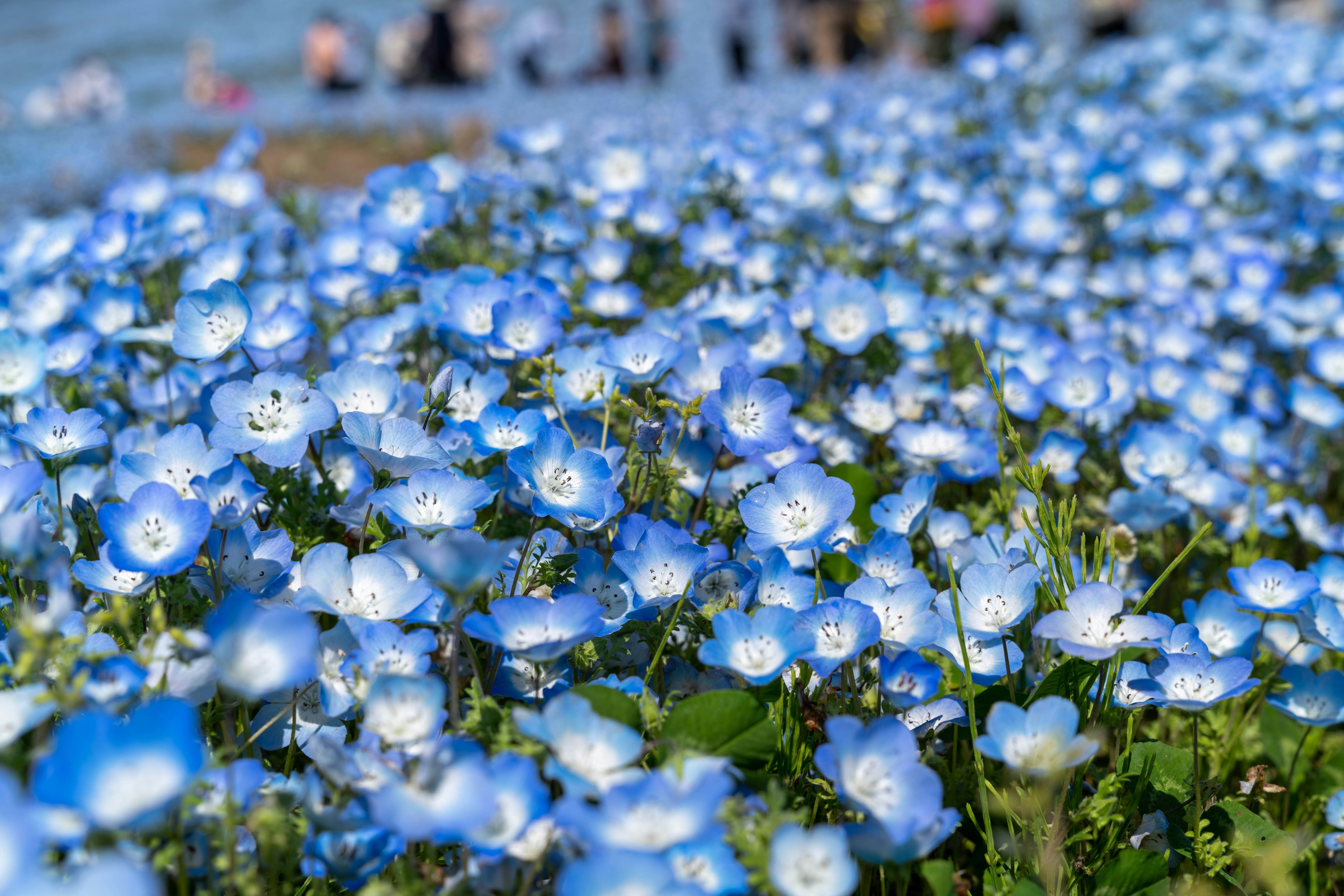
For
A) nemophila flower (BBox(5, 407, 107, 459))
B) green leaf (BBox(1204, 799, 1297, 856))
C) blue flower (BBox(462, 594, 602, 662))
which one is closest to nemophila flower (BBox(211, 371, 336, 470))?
nemophila flower (BBox(5, 407, 107, 459))

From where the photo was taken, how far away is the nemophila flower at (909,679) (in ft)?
4.17

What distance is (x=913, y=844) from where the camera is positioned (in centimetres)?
113

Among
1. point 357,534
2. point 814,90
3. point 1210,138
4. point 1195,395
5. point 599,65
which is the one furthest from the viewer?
point 599,65

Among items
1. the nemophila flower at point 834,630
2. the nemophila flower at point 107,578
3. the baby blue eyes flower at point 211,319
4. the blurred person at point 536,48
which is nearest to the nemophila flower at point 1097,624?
the nemophila flower at point 834,630

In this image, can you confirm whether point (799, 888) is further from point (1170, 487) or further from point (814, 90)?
point (814, 90)

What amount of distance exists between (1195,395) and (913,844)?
1.93 meters

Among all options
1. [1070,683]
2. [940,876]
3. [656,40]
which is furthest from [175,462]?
[656,40]

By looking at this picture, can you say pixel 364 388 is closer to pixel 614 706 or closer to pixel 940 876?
pixel 614 706

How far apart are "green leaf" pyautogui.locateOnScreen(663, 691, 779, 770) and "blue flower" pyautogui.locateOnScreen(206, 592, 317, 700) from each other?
0.46m

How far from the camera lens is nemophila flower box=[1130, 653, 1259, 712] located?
1409 millimetres

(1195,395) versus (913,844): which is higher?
(913,844)

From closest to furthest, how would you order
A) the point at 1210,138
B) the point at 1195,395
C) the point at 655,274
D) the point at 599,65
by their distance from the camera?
the point at 1195,395, the point at 655,274, the point at 1210,138, the point at 599,65

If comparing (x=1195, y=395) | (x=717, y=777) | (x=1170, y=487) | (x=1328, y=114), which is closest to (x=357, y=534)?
(x=717, y=777)

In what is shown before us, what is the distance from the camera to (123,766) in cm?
93
